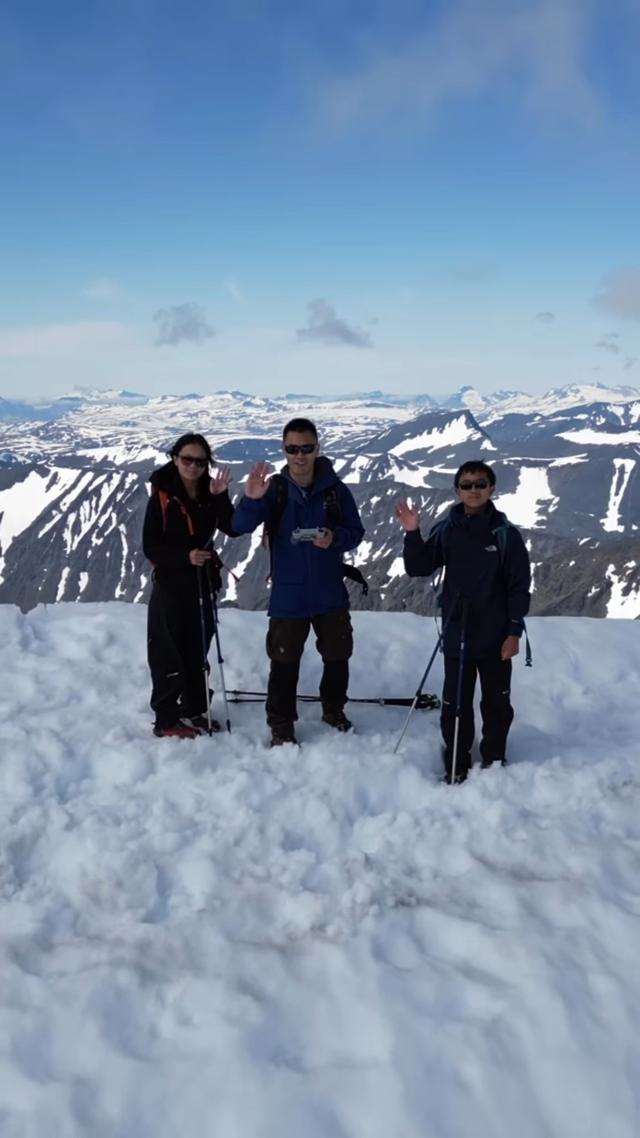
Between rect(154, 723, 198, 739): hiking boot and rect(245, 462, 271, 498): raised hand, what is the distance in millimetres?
2888

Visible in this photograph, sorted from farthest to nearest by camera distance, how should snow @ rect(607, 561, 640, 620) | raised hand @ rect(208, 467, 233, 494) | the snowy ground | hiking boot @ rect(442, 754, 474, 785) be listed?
snow @ rect(607, 561, 640, 620), raised hand @ rect(208, 467, 233, 494), hiking boot @ rect(442, 754, 474, 785), the snowy ground

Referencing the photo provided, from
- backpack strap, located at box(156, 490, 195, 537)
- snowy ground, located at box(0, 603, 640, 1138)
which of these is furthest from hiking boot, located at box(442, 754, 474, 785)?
backpack strap, located at box(156, 490, 195, 537)

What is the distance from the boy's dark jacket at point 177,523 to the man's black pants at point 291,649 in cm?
129

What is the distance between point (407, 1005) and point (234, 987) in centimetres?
116

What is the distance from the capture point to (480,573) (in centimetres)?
775

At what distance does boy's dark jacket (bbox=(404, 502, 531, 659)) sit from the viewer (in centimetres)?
768

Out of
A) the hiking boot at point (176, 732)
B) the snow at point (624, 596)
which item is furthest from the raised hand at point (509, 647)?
the snow at point (624, 596)

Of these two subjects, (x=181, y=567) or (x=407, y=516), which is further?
(x=181, y=567)

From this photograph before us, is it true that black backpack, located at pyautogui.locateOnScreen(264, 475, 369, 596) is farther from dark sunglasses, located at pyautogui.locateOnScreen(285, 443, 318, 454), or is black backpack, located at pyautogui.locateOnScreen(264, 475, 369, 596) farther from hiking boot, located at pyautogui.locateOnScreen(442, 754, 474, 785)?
hiking boot, located at pyautogui.locateOnScreen(442, 754, 474, 785)

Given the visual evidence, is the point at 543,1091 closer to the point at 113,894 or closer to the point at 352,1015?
the point at 352,1015

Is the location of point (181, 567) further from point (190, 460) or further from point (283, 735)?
point (283, 735)

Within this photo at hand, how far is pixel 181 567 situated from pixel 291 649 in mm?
1633

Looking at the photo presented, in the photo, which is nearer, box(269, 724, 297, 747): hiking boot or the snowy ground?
the snowy ground

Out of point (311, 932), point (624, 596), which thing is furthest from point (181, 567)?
point (624, 596)
